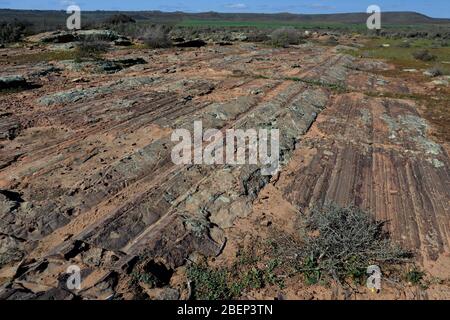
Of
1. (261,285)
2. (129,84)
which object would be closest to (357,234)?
(261,285)

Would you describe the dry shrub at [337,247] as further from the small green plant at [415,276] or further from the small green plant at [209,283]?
the small green plant at [209,283]

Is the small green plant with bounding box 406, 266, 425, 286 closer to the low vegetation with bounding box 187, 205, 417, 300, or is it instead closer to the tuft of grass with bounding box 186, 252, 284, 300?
the low vegetation with bounding box 187, 205, 417, 300

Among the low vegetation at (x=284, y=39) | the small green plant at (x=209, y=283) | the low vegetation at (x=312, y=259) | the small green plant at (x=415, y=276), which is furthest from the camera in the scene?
the low vegetation at (x=284, y=39)

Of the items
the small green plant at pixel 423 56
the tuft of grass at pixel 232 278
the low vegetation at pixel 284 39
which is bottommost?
the tuft of grass at pixel 232 278

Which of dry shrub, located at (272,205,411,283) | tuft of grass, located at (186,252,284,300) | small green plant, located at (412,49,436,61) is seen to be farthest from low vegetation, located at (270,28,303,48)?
tuft of grass, located at (186,252,284,300)

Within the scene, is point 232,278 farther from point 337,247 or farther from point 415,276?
point 415,276

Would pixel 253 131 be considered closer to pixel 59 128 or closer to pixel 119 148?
pixel 119 148

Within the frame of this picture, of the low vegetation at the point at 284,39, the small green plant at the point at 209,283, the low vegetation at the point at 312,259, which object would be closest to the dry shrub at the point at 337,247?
the low vegetation at the point at 312,259

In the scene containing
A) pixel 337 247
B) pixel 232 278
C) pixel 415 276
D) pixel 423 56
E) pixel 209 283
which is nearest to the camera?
pixel 209 283

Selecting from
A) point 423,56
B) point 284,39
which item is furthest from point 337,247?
point 284,39

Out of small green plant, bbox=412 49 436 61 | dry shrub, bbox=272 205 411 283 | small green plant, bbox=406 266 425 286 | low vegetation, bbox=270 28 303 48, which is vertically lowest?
small green plant, bbox=406 266 425 286

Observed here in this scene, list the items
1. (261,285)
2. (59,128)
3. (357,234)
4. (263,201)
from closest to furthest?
(261,285) → (357,234) → (263,201) → (59,128)
